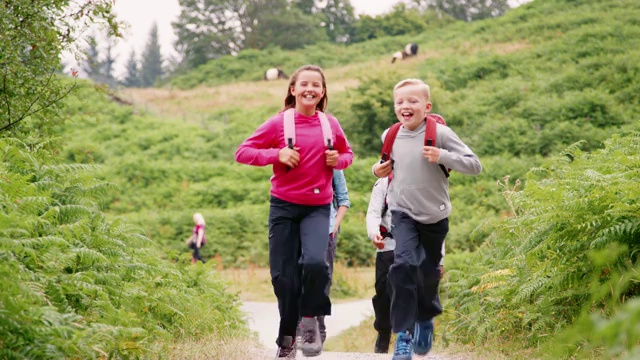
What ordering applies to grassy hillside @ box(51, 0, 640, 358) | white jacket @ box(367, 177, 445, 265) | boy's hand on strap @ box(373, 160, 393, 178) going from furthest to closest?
white jacket @ box(367, 177, 445, 265), boy's hand on strap @ box(373, 160, 393, 178), grassy hillside @ box(51, 0, 640, 358)

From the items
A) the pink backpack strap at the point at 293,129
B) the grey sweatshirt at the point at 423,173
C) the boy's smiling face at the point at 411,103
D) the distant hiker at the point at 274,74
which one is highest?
the distant hiker at the point at 274,74

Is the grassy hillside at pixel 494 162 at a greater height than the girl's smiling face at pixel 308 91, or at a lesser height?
lesser

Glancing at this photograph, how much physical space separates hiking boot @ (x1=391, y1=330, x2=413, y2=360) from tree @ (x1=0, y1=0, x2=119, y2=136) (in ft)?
12.8

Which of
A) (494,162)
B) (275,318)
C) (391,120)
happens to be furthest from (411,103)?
(391,120)

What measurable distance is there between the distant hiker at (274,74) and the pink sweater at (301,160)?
45.5 meters

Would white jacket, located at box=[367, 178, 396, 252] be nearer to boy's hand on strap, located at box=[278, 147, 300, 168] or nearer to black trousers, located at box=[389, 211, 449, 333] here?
black trousers, located at box=[389, 211, 449, 333]

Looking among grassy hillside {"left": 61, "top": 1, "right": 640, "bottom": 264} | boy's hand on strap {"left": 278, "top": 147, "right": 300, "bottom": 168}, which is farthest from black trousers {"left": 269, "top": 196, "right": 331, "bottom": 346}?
grassy hillside {"left": 61, "top": 1, "right": 640, "bottom": 264}

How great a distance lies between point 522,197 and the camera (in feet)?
23.8

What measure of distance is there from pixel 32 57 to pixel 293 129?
11.1 ft

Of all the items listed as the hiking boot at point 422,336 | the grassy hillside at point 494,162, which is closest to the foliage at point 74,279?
the hiking boot at point 422,336

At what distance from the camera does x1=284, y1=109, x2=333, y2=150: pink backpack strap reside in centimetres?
637

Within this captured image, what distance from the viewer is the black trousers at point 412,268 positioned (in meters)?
6.18

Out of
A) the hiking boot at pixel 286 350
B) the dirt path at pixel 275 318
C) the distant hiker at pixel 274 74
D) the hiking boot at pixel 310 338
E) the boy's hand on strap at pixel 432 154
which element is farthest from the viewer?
the distant hiker at pixel 274 74

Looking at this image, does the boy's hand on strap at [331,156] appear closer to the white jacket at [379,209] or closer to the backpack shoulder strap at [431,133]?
the backpack shoulder strap at [431,133]
